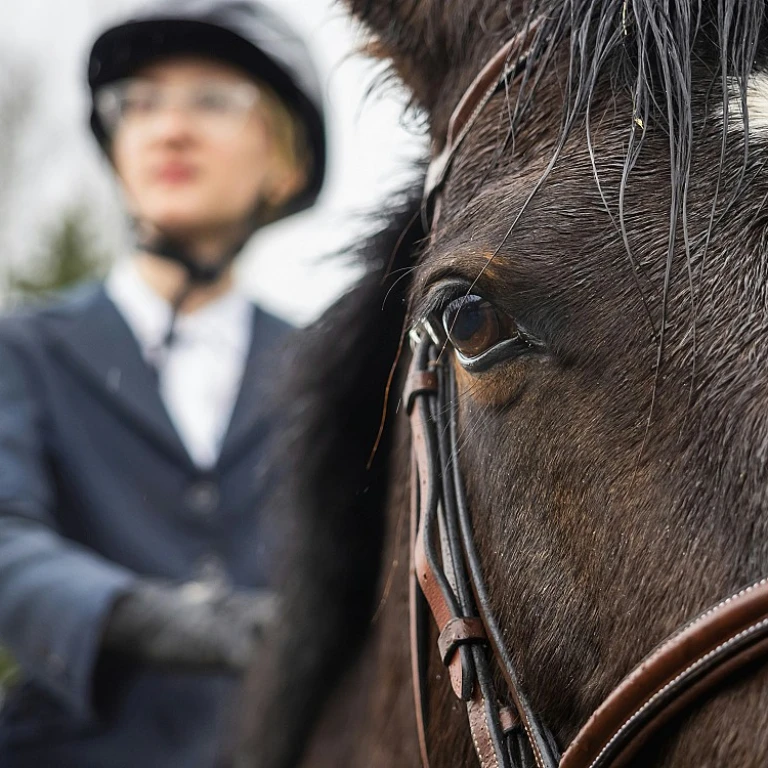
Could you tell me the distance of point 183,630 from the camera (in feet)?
6.83

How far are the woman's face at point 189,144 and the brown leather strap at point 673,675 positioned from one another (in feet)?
7.42

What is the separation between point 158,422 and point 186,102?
100cm

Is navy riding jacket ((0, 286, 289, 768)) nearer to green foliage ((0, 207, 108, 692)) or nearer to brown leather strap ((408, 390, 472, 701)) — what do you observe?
brown leather strap ((408, 390, 472, 701))

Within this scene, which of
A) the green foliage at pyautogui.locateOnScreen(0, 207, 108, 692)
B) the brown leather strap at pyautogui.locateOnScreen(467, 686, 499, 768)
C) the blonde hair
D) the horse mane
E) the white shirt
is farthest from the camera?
the green foliage at pyautogui.locateOnScreen(0, 207, 108, 692)

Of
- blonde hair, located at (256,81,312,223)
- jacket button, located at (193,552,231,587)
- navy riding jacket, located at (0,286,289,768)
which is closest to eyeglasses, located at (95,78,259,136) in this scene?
blonde hair, located at (256,81,312,223)

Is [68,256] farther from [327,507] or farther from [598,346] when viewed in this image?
A: [598,346]

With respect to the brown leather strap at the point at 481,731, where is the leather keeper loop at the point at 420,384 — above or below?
above

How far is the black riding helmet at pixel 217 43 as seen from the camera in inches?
114

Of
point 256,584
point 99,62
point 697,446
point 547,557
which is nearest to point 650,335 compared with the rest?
point 697,446

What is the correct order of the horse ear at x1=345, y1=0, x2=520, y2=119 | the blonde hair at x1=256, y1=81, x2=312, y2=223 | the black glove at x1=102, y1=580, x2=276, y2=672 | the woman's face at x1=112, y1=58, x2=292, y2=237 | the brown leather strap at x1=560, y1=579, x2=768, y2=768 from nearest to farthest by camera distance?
1. the brown leather strap at x1=560, y1=579, x2=768, y2=768
2. the horse ear at x1=345, y1=0, x2=520, y2=119
3. the black glove at x1=102, y1=580, x2=276, y2=672
4. the woman's face at x1=112, y1=58, x2=292, y2=237
5. the blonde hair at x1=256, y1=81, x2=312, y2=223

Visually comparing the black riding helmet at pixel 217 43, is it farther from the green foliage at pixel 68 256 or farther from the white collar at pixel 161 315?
the green foliage at pixel 68 256

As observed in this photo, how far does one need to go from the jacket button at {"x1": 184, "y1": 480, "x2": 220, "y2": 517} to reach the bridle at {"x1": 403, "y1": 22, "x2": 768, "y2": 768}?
1.36 m

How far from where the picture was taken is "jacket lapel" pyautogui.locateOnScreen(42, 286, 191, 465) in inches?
102

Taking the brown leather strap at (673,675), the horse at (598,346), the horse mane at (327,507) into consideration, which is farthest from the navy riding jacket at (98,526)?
the brown leather strap at (673,675)
